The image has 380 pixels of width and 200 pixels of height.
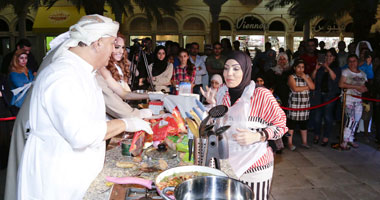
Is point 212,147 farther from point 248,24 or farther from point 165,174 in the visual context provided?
point 248,24

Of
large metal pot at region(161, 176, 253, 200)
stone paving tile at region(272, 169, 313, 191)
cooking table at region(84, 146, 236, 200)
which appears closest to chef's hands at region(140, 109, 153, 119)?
cooking table at region(84, 146, 236, 200)

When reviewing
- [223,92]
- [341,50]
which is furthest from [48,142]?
[341,50]

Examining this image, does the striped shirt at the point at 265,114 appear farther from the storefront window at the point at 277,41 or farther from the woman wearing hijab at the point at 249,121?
the storefront window at the point at 277,41

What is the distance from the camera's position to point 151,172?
7.19ft

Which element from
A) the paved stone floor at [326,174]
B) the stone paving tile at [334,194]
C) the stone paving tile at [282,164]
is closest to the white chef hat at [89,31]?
the paved stone floor at [326,174]

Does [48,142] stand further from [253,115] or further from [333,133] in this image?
[333,133]

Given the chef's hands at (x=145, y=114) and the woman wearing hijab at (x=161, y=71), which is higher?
the woman wearing hijab at (x=161, y=71)

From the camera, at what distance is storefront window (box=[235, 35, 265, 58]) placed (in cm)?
2282

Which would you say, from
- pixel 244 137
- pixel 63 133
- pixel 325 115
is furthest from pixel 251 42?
pixel 63 133

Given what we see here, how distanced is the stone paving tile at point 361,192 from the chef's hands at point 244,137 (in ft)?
9.44

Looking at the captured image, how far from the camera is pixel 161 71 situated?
24.0 feet

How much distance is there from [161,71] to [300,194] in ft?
13.3

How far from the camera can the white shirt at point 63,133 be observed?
5.14 ft

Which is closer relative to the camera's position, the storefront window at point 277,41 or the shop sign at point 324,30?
the storefront window at point 277,41
